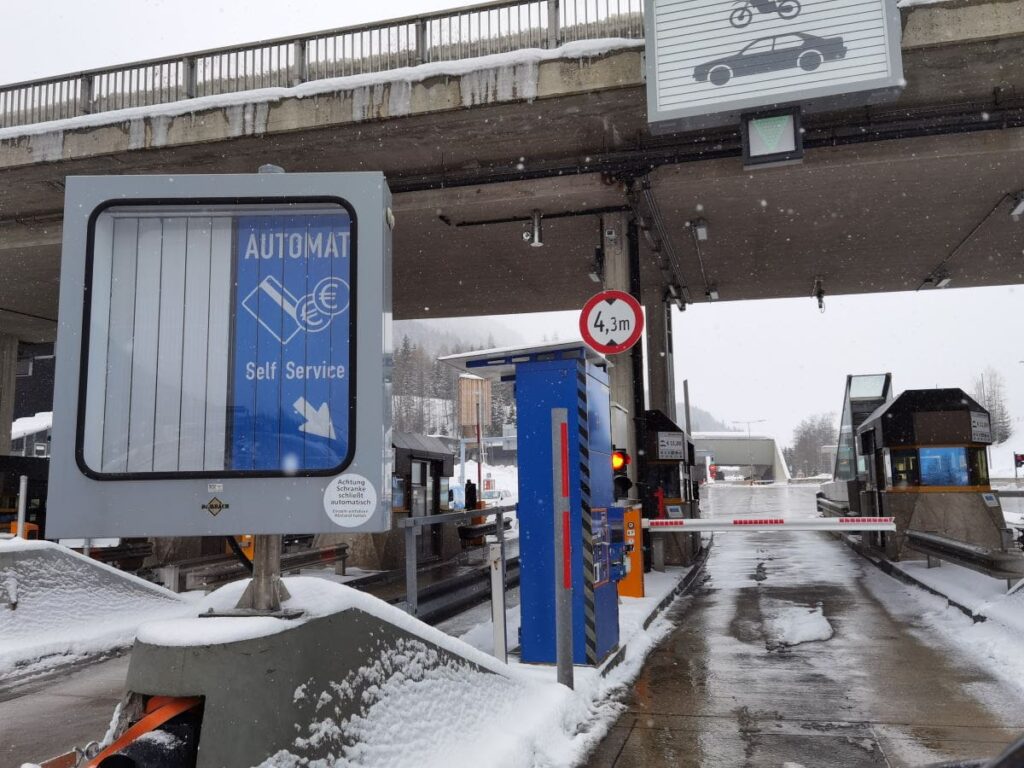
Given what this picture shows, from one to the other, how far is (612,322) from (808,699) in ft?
14.4

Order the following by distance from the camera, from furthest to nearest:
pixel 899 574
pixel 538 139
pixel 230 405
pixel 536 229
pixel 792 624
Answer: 1. pixel 536 229
2. pixel 899 574
3. pixel 538 139
4. pixel 792 624
5. pixel 230 405

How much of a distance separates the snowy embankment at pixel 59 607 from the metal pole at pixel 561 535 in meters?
4.84

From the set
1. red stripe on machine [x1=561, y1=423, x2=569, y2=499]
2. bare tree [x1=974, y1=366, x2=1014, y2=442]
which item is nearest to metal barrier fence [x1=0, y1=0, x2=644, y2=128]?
red stripe on machine [x1=561, y1=423, x2=569, y2=499]

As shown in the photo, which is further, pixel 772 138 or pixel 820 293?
pixel 820 293

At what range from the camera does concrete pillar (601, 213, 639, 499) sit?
14.1 meters

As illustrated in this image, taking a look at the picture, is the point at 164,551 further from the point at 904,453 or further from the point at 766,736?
the point at 904,453

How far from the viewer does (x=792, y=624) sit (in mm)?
8984

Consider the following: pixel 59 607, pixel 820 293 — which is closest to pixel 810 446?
pixel 820 293

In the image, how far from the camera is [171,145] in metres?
12.5

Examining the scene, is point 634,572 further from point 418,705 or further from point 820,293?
point 820,293

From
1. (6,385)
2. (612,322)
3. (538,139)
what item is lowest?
(612,322)

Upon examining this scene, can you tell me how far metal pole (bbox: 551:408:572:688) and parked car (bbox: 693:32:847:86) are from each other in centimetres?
738

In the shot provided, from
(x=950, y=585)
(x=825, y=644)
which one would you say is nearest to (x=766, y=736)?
(x=825, y=644)

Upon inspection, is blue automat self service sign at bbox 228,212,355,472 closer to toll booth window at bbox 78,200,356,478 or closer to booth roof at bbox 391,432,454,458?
toll booth window at bbox 78,200,356,478
